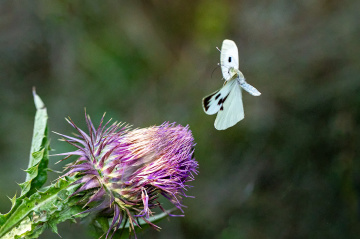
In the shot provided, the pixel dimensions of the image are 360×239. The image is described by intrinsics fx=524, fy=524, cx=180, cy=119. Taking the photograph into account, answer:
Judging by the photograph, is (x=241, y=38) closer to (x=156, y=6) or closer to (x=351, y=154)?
(x=156, y=6)

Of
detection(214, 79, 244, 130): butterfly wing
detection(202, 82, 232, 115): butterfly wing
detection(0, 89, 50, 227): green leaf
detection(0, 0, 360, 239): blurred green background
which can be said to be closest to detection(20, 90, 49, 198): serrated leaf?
detection(0, 89, 50, 227): green leaf

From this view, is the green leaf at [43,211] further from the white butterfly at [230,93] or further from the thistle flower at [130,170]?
the white butterfly at [230,93]

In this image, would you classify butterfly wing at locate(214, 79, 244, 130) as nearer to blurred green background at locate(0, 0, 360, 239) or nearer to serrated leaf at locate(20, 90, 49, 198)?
serrated leaf at locate(20, 90, 49, 198)

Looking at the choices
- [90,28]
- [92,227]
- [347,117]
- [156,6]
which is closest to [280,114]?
[347,117]

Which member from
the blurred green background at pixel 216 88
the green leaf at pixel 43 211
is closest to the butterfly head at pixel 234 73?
the green leaf at pixel 43 211

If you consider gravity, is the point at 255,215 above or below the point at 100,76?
below

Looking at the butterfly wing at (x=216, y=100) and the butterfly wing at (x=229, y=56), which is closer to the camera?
the butterfly wing at (x=216, y=100)

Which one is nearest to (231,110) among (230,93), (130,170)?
(230,93)
